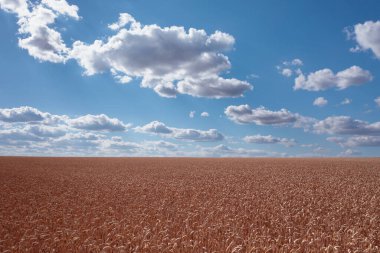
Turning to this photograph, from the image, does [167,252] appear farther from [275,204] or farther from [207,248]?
[275,204]

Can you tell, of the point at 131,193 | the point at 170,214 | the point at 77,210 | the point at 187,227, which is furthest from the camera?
the point at 131,193

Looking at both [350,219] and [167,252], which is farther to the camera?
[350,219]

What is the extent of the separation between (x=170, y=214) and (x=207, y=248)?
461 centimetres

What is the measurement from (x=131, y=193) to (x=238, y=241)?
10615mm

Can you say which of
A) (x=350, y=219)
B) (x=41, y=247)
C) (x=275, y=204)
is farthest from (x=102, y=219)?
(x=350, y=219)

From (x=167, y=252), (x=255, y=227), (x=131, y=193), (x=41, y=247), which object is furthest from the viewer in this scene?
(x=131, y=193)

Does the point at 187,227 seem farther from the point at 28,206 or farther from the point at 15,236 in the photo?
the point at 28,206

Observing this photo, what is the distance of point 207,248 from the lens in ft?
27.6

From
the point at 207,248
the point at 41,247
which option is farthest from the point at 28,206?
the point at 207,248

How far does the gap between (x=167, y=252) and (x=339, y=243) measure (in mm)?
4883

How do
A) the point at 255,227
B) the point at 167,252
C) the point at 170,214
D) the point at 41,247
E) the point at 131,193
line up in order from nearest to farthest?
the point at 167,252 < the point at 41,247 < the point at 255,227 < the point at 170,214 < the point at 131,193

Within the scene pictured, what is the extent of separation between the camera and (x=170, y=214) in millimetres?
12828

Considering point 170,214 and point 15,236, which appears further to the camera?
point 170,214

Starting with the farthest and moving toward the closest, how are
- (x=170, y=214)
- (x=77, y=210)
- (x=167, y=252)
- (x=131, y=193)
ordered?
(x=131, y=193) → (x=77, y=210) → (x=170, y=214) → (x=167, y=252)
